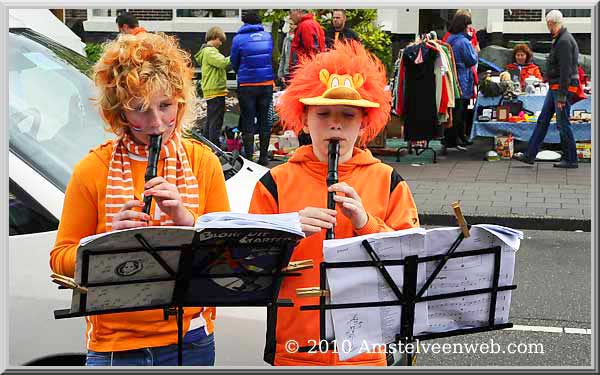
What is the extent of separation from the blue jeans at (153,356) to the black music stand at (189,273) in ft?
0.24

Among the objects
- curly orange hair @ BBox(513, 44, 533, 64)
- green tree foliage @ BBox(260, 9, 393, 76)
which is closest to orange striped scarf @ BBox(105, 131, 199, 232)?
green tree foliage @ BBox(260, 9, 393, 76)

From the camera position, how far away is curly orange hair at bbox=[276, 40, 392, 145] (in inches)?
105

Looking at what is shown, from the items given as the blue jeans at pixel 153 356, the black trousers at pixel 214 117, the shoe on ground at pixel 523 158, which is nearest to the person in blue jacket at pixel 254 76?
the black trousers at pixel 214 117

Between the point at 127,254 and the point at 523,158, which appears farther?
the point at 523,158

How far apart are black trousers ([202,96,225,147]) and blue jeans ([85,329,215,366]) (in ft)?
27.0

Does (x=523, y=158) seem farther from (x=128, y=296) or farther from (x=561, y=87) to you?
(x=128, y=296)

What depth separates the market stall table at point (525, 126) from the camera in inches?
427

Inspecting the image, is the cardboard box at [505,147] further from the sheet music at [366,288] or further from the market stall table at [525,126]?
the sheet music at [366,288]

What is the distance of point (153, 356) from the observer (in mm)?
2533

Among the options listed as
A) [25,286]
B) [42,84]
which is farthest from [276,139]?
[25,286]

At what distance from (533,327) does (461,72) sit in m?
6.59

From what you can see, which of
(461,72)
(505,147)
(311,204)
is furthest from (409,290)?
(461,72)

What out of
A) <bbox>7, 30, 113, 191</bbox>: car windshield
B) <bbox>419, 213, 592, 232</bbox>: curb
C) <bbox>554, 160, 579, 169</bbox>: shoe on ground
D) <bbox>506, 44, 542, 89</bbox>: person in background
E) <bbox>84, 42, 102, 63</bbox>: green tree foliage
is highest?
<bbox>506, 44, 542, 89</bbox>: person in background

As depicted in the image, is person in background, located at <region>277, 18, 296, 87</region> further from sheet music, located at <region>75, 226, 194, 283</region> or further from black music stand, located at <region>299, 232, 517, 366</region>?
sheet music, located at <region>75, 226, 194, 283</region>
